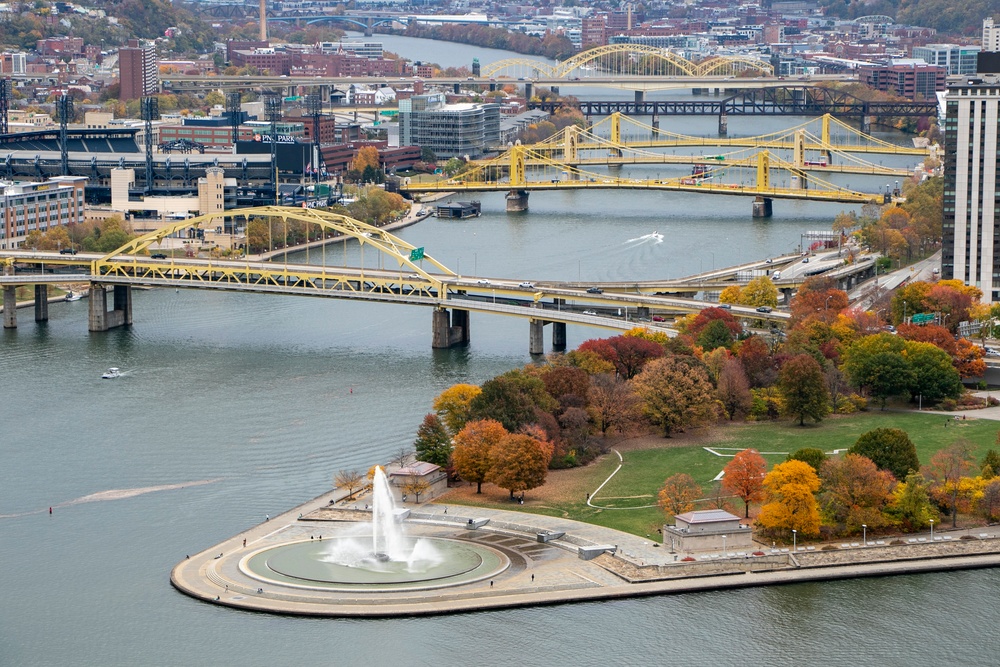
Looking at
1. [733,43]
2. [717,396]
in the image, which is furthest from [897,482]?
[733,43]

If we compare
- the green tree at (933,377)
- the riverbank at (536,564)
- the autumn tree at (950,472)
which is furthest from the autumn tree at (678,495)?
the green tree at (933,377)

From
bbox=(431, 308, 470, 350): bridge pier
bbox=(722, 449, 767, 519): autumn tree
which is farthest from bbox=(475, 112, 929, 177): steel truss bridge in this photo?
bbox=(722, 449, 767, 519): autumn tree

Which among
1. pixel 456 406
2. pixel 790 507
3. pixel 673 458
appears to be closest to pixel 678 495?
pixel 790 507

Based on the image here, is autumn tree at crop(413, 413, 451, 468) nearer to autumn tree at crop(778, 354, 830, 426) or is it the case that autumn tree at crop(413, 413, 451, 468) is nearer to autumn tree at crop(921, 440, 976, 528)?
autumn tree at crop(778, 354, 830, 426)

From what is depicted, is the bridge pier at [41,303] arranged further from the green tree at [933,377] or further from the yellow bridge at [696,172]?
the yellow bridge at [696,172]

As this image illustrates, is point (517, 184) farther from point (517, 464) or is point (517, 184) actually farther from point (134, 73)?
point (517, 464)
